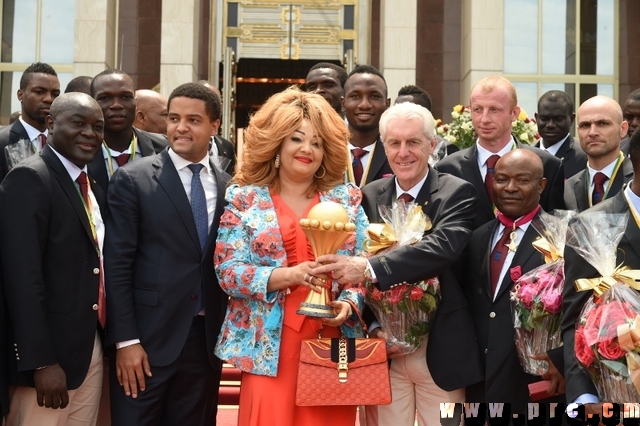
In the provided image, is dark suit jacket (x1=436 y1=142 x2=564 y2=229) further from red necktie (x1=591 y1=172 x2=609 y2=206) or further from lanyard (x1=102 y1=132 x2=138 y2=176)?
lanyard (x1=102 y1=132 x2=138 y2=176)

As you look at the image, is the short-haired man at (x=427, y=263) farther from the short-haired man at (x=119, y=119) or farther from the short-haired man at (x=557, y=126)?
the short-haired man at (x=557, y=126)

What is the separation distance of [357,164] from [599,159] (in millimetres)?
1922

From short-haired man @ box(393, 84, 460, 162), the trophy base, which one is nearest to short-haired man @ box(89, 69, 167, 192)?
the trophy base

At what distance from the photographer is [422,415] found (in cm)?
567

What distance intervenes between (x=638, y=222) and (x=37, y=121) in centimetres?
526

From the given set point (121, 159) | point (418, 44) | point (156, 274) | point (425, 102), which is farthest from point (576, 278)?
point (418, 44)

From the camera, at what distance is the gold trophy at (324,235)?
4914mm

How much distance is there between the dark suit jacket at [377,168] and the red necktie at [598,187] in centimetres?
156

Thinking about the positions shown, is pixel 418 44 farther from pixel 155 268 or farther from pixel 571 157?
pixel 155 268

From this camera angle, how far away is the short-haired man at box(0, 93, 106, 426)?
203 inches

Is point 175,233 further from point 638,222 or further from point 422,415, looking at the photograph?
point 638,222

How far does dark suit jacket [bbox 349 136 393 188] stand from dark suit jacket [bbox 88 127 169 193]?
167 cm

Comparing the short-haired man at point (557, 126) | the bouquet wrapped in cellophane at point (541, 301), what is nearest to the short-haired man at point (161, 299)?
the bouquet wrapped in cellophane at point (541, 301)

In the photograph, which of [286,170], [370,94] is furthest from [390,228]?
[370,94]
